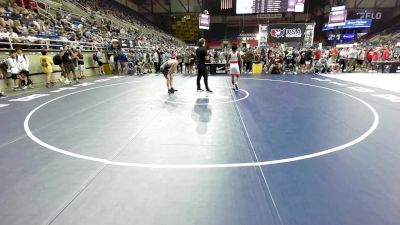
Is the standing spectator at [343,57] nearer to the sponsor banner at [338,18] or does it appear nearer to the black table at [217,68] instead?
the sponsor banner at [338,18]

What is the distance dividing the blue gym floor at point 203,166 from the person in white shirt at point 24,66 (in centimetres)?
492

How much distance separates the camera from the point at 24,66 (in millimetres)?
10680

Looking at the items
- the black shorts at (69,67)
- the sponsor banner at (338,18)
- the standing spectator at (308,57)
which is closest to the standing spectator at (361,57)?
the sponsor banner at (338,18)

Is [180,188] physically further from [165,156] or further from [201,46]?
[201,46]

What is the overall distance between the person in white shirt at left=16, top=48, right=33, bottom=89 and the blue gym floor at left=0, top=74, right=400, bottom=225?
492 cm

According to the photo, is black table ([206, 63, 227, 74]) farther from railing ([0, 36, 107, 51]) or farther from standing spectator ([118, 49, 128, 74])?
railing ([0, 36, 107, 51])

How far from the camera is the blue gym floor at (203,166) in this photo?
253 cm

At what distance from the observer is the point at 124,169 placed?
11.4ft

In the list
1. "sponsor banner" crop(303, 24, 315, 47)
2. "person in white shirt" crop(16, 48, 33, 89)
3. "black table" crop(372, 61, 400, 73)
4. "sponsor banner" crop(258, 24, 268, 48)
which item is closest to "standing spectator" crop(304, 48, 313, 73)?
"sponsor banner" crop(303, 24, 315, 47)

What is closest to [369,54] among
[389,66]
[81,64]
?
[389,66]

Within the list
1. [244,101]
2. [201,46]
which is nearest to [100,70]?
[201,46]

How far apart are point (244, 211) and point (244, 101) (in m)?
5.37

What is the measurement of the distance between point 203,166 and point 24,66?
10.8 metres

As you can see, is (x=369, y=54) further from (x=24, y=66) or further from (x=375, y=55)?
(x=24, y=66)
